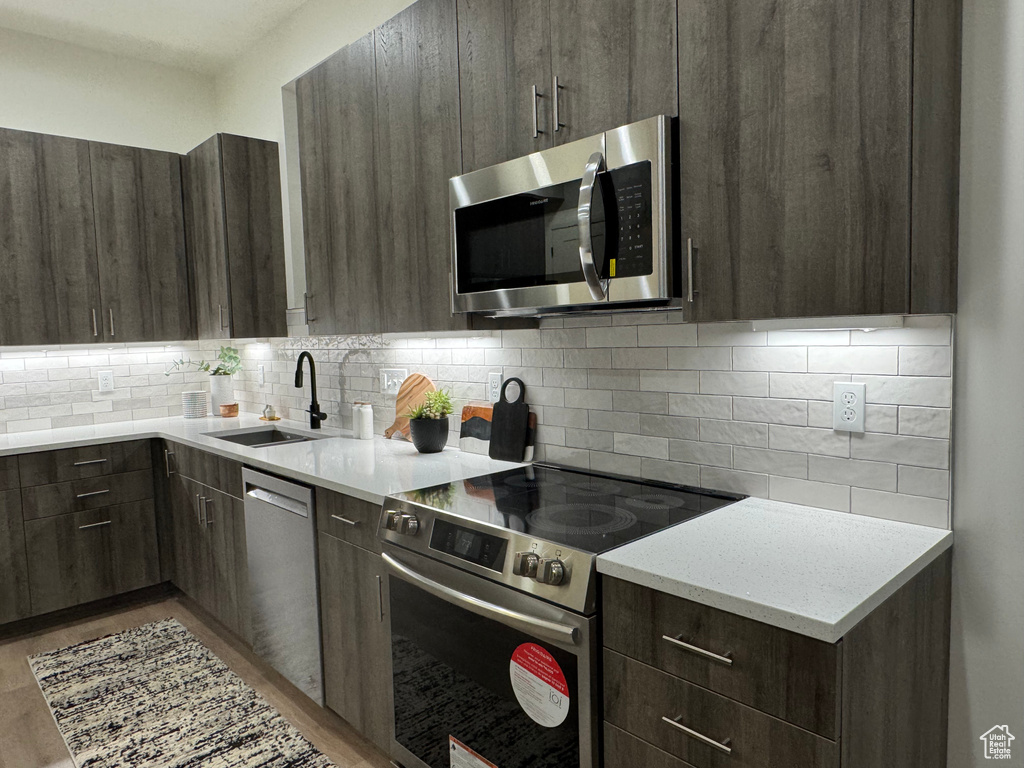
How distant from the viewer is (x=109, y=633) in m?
3.30

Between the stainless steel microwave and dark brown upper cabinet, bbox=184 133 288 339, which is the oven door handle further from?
dark brown upper cabinet, bbox=184 133 288 339

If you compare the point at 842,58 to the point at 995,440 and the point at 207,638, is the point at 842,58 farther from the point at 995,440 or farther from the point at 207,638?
the point at 207,638

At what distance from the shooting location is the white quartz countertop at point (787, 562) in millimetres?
1112

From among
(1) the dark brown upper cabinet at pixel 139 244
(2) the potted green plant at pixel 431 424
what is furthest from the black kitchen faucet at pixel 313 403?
(1) the dark brown upper cabinet at pixel 139 244

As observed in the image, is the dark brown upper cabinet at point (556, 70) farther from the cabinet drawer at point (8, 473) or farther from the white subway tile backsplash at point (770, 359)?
the cabinet drawer at point (8, 473)

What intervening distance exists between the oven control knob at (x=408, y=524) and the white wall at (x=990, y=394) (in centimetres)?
129

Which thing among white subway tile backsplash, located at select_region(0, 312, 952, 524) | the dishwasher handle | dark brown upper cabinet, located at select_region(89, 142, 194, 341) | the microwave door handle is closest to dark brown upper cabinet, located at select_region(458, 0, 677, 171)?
the microwave door handle

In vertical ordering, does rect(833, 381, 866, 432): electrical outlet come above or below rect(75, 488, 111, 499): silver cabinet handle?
above

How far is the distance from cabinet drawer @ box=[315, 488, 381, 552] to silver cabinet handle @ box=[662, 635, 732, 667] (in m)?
1.03

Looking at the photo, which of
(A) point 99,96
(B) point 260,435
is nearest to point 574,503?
(B) point 260,435

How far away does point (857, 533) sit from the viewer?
4.88 feet

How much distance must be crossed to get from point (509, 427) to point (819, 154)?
1414 millimetres

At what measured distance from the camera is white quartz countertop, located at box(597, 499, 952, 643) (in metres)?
1.11

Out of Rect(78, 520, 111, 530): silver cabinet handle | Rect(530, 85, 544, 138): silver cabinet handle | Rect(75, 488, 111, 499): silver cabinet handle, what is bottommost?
Rect(78, 520, 111, 530): silver cabinet handle
